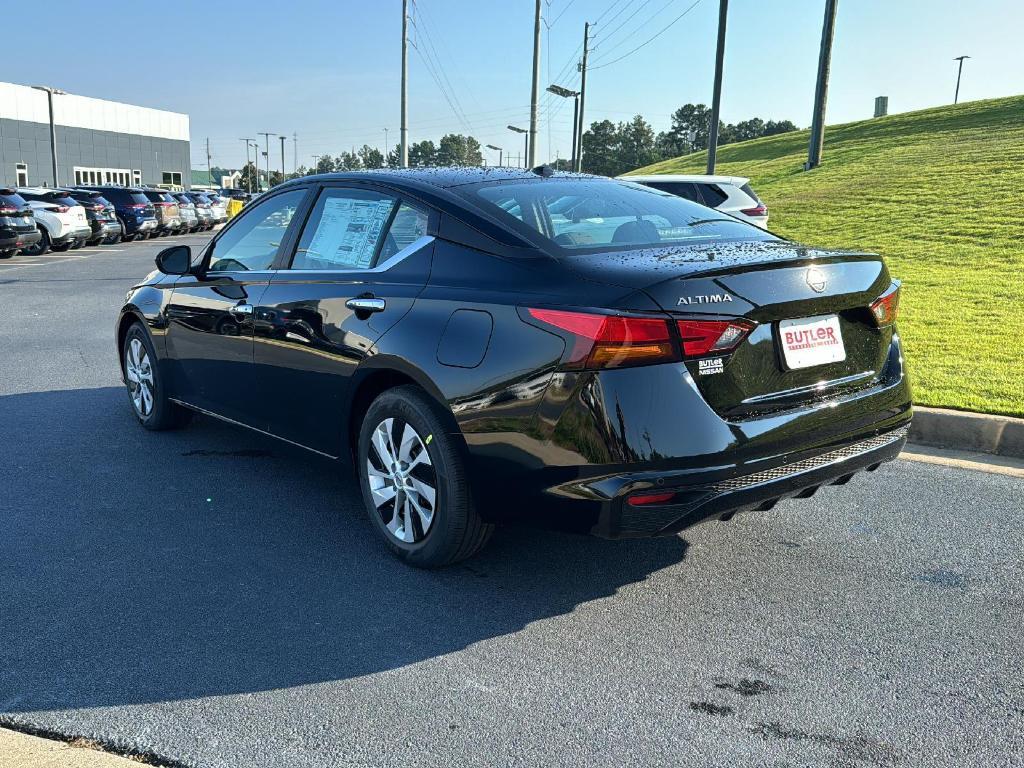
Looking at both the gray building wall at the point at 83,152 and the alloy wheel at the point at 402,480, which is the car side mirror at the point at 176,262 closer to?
the alloy wheel at the point at 402,480

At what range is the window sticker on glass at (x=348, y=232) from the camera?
14.2 feet

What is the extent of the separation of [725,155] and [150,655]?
54437mm

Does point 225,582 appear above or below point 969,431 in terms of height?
below

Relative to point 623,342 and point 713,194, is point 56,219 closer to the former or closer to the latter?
point 713,194

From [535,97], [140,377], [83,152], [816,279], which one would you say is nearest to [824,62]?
[535,97]

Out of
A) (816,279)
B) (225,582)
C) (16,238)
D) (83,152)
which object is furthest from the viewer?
(83,152)

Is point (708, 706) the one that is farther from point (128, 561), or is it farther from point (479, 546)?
point (128, 561)

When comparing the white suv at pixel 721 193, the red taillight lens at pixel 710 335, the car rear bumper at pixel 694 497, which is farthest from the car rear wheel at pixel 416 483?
the white suv at pixel 721 193

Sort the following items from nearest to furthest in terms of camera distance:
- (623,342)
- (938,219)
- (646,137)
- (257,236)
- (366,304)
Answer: (623,342) → (366,304) → (257,236) → (938,219) → (646,137)

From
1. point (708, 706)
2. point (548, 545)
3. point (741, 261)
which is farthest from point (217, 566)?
point (741, 261)

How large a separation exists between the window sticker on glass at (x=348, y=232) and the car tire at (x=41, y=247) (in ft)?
71.7

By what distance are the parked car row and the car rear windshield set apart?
2056 cm

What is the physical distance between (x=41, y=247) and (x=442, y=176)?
75.5 feet

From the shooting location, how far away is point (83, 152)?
74.4 meters
